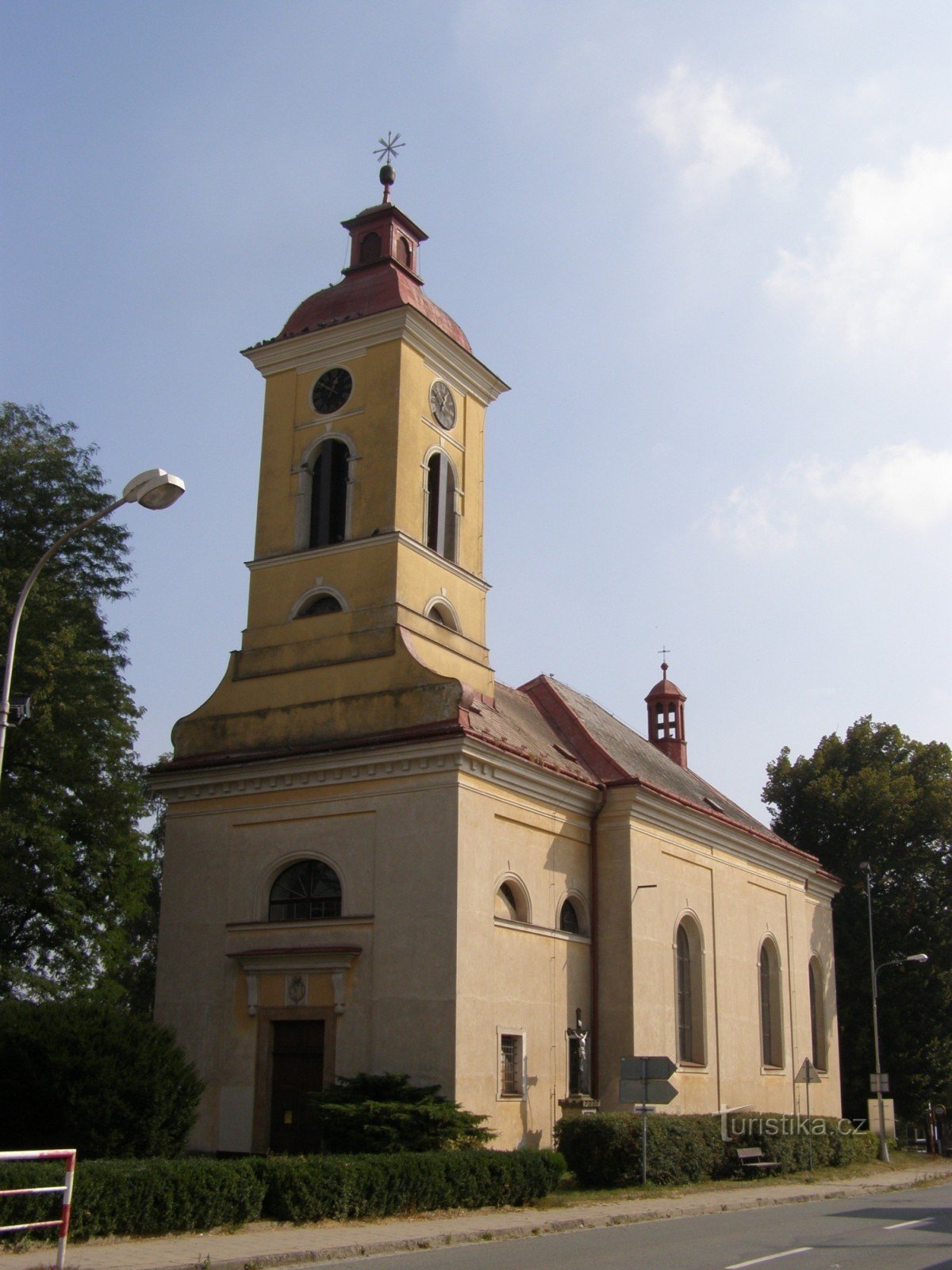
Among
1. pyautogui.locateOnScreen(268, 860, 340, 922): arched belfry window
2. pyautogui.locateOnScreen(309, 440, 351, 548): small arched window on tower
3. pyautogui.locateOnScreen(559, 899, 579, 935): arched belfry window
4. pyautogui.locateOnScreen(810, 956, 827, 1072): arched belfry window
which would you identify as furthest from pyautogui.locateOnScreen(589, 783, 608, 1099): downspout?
pyautogui.locateOnScreen(810, 956, 827, 1072): arched belfry window

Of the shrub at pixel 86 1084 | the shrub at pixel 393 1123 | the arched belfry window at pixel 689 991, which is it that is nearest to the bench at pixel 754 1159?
the arched belfry window at pixel 689 991

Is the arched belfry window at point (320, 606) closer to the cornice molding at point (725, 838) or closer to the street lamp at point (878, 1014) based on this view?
the cornice molding at point (725, 838)

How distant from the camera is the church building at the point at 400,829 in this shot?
22.6 meters

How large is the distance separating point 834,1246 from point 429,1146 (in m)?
7.05

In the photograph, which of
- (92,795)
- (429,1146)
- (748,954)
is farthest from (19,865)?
(748,954)

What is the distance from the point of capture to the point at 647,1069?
2006cm

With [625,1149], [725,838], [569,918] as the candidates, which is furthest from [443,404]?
[625,1149]

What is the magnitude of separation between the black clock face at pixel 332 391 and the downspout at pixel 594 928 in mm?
10156

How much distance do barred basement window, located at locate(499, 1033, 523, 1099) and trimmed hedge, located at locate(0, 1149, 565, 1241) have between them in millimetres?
3401

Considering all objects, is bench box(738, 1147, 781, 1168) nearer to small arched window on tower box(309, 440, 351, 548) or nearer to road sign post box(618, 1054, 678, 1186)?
road sign post box(618, 1054, 678, 1186)

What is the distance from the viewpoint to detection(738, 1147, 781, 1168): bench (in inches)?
963

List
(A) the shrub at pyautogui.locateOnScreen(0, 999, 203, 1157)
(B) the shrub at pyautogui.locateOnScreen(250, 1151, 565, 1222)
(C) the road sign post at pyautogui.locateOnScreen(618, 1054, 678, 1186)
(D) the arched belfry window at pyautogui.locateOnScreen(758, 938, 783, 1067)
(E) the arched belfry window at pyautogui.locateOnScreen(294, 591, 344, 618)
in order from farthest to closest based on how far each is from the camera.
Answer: (D) the arched belfry window at pyautogui.locateOnScreen(758, 938, 783, 1067)
(E) the arched belfry window at pyautogui.locateOnScreen(294, 591, 344, 618)
(C) the road sign post at pyautogui.locateOnScreen(618, 1054, 678, 1186)
(A) the shrub at pyautogui.locateOnScreen(0, 999, 203, 1157)
(B) the shrub at pyautogui.locateOnScreen(250, 1151, 565, 1222)

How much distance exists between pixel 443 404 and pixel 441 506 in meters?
2.42

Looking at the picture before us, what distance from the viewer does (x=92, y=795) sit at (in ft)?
91.6
